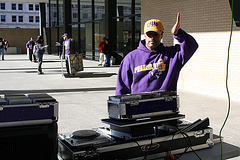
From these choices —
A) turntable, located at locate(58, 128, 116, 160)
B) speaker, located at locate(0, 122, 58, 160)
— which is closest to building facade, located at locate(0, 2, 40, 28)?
turntable, located at locate(58, 128, 116, 160)

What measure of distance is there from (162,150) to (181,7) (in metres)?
8.44

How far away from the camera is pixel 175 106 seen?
2.90 meters

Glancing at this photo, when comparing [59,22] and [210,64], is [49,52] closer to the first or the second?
[59,22]

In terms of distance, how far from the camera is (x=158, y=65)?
3.33 m

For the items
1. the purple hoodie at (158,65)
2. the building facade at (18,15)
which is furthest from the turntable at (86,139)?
the building facade at (18,15)

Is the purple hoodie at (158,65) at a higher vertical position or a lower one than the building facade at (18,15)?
lower

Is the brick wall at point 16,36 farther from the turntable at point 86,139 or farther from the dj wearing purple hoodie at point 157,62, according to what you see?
the turntable at point 86,139

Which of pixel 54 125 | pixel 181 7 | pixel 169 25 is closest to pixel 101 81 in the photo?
pixel 169 25

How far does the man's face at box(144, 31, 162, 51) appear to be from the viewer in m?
3.33

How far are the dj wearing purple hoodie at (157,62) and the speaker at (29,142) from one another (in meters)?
1.24

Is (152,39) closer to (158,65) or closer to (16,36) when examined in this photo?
(158,65)

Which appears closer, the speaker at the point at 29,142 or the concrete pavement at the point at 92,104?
the speaker at the point at 29,142

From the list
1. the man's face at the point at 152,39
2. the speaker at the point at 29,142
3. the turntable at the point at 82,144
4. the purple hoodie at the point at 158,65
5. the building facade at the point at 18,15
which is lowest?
the turntable at the point at 82,144

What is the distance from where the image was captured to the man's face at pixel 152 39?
10.9ft
